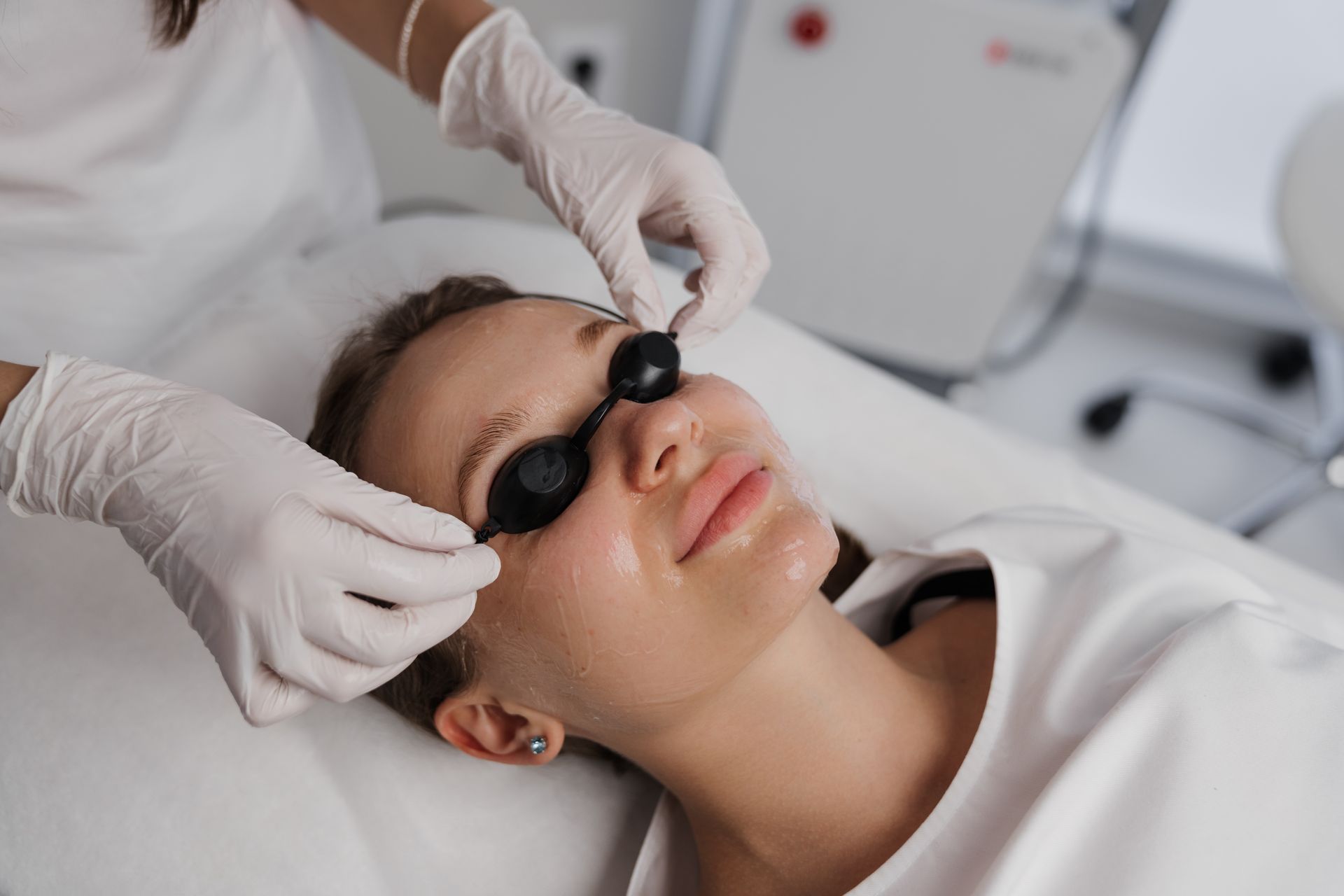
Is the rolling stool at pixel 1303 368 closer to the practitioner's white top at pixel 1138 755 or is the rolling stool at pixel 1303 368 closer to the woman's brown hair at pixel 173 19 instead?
the practitioner's white top at pixel 1138 755

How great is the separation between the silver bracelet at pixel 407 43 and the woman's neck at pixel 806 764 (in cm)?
96

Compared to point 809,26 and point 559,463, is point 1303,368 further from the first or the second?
point 559,463

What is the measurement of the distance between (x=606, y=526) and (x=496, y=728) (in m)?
0.33

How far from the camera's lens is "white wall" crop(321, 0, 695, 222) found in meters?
2.00

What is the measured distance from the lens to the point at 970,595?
1.25 metres

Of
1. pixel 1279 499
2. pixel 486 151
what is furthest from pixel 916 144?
pixel 1279 499

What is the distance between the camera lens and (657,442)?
2.86 ft

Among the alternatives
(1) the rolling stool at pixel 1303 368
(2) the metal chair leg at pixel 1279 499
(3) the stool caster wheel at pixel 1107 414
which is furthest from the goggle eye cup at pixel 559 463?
(3) the stool caster wheel at pixel 1107 414

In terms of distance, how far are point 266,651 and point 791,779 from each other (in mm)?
567

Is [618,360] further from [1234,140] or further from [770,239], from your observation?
[1234,140]

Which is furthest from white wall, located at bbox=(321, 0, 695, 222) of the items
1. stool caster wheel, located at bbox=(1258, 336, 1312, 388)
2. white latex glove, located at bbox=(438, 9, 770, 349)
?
stool caster wheel, located at bbox=(1258, 336, 1312, 388)

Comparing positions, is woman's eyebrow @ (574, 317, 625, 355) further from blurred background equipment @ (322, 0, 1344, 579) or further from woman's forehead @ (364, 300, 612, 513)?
blurred background equipment @ (322, 0, 1344, 579)

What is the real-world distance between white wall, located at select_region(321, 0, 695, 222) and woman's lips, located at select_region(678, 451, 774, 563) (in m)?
1.40

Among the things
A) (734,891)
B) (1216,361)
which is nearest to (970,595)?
(734,891)
